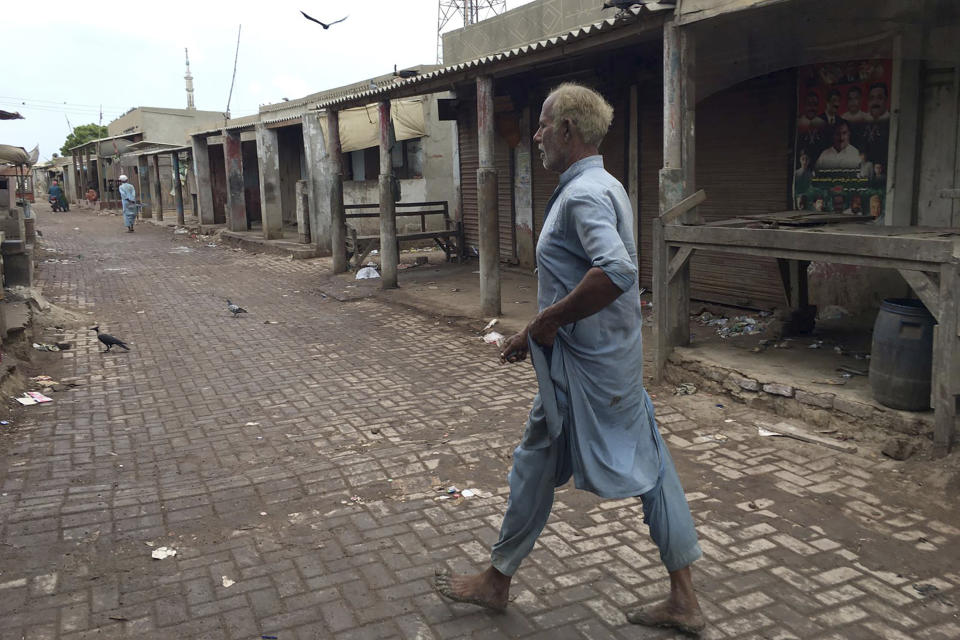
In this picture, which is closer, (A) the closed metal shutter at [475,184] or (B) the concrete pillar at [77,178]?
(A) the closed metal shutter at [475,184]

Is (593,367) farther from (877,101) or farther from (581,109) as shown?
(877,101)

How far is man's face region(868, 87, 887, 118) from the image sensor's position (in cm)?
694

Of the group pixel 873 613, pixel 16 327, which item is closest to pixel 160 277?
pixel 16 327

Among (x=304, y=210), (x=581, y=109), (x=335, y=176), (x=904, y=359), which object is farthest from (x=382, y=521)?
(x=304, y=210)

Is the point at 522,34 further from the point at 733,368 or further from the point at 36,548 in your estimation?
the point at 36,548

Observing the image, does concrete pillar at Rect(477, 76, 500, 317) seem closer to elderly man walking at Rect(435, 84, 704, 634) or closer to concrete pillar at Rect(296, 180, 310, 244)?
elderly man walking at Rect(435, 84, 704, 634)

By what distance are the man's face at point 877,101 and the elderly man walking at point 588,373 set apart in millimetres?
5207

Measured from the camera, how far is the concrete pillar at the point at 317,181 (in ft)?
55.4

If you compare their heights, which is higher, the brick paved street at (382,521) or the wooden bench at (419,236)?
the wooden bench at (419,236)

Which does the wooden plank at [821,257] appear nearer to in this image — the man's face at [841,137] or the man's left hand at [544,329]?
the man's face at [841,137]

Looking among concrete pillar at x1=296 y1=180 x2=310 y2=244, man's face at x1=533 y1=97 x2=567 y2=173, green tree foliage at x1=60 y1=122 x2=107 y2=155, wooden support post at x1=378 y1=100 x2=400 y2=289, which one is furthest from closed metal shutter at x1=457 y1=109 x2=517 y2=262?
green tree foliage at x1=60 y1=122 x2=107 y2=155

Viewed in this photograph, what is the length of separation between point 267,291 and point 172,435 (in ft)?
24.4

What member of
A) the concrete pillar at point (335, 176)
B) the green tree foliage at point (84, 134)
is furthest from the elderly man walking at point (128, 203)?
the green tree foliage at point (84, 134)

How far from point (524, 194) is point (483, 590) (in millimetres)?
10235
